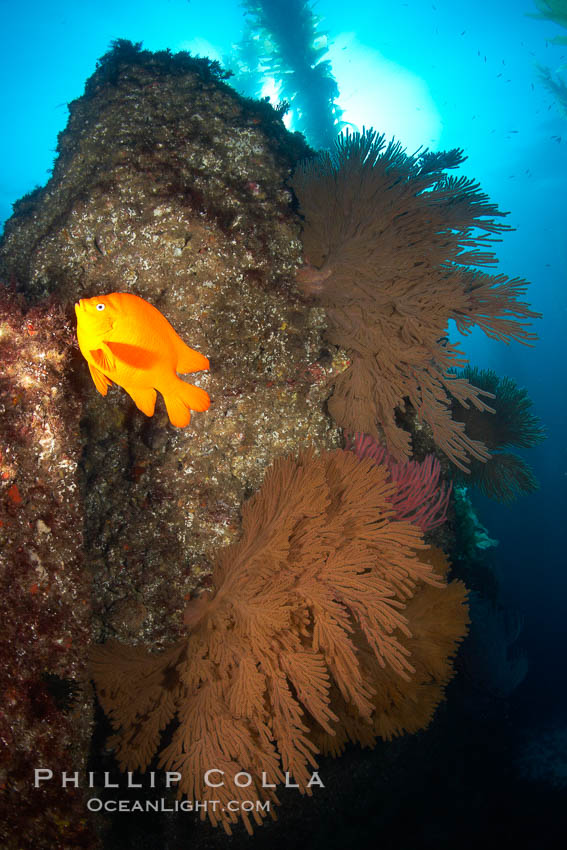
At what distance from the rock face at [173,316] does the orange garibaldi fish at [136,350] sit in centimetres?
117

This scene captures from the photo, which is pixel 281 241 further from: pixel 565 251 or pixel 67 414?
pixel 565 251

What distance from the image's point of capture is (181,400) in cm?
176

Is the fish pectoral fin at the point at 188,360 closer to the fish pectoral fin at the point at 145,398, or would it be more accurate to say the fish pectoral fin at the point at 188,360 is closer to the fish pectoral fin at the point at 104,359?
the fish pectoral fin at the point at 145,398

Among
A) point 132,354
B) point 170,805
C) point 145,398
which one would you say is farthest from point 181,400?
point 170,805

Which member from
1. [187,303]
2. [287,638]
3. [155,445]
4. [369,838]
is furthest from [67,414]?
[369,838]

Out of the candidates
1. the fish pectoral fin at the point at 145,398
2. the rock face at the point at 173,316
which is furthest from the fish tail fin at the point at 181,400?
the rock face at the point at 173,316

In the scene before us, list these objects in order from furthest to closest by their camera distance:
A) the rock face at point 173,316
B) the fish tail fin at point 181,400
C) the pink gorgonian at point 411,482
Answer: the pink gorgonian at point 411,482, the rock face at point 173,316, the fish tail fin at point 181,400

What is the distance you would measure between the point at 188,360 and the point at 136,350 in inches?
12.2

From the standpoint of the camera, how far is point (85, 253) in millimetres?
2959

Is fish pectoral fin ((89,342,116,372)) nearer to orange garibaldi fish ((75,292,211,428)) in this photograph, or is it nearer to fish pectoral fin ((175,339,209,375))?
orange garibaldi fish ((75,292,211,428))

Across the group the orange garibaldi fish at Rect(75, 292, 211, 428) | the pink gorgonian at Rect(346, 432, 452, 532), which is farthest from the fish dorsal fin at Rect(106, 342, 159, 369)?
the pink gorgonian at Rect(346, 432, 452, 532)

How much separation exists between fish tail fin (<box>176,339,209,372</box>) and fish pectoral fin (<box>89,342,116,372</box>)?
1.06ft

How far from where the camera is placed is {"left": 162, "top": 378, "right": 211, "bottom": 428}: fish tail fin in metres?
1.73

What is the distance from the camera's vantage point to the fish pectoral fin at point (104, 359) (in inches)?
56.8
